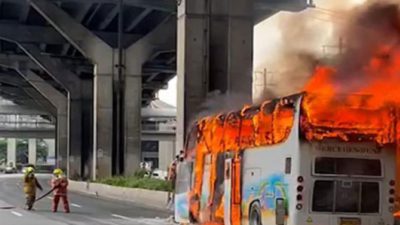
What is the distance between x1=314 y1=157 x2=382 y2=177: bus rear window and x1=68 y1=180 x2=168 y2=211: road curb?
17.6 meters

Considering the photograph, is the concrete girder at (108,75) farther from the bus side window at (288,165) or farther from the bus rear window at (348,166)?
the bus rear window at (348,166)

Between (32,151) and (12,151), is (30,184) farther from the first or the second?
(12,151)

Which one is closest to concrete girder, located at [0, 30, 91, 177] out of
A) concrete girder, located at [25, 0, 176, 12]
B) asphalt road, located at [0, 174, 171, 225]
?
concrete girder, located at [25, 0, 176, 12]

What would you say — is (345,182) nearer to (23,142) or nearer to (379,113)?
(379,113)

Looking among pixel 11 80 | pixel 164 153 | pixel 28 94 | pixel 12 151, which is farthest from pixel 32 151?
pixel 11 80

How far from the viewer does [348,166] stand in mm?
15164

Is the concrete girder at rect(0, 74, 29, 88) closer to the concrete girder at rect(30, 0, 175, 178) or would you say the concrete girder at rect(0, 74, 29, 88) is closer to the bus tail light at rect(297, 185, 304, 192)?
the concrete girder at rect(30, 0, 175, 178)

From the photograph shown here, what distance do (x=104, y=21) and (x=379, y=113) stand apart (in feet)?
157

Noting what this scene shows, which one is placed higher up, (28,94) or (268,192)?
(28,94)

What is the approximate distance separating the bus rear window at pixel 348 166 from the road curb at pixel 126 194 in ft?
57.6

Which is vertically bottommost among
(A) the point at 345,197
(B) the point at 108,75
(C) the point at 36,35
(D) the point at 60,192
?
(D) the point at 60,192

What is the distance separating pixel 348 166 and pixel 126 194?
27.0 metres

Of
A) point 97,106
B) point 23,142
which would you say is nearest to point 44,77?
point 97,106

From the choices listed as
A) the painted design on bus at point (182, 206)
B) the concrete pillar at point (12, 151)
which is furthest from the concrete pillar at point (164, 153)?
the painted design on bus at point (182, 206)
